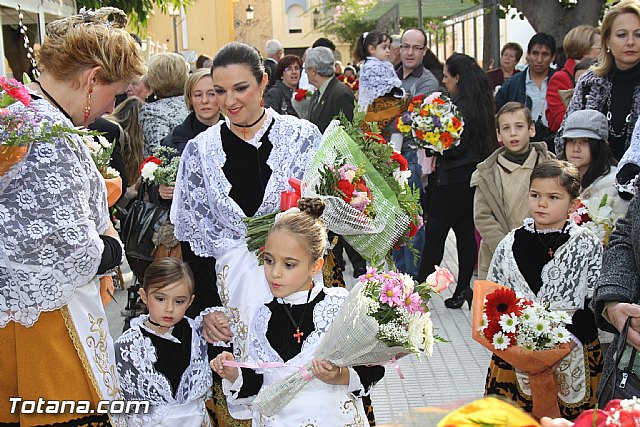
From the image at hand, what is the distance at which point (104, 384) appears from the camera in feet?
11.4

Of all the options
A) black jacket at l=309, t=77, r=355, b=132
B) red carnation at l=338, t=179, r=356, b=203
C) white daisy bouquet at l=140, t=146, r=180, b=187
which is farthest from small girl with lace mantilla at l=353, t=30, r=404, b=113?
red carnation at l=338, t=179, r=356, b=203

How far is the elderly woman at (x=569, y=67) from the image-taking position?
8.50 metres

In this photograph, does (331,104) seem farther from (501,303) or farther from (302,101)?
(501,303)

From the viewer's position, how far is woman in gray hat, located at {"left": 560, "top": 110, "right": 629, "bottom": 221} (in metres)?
5.88

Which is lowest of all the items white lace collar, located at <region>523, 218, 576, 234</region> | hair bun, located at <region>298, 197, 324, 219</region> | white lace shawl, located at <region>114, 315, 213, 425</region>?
white lace shawl, located at <region>114, 315, 213, 425</region>

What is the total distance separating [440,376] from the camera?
6555mm

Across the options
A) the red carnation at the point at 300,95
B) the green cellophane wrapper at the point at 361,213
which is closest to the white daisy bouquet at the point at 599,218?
the green cellophane wrapper at the point at 361,213

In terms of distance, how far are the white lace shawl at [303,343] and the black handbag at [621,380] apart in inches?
43.9

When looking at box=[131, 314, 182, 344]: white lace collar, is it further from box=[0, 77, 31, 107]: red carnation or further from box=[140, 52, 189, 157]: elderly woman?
box=[140, 52, 189, 157]: elderly woman

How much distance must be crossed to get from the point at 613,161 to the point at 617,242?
103 inches

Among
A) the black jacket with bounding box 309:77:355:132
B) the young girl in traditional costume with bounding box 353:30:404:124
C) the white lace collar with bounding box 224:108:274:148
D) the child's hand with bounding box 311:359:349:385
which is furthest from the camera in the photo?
the black jacket with bounding box 309:77:355:132

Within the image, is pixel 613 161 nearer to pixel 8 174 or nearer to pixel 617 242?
pixel 617 242

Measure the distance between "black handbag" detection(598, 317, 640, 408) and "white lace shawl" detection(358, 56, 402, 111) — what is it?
6498mm

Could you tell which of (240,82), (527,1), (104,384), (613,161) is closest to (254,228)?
(240,82)
